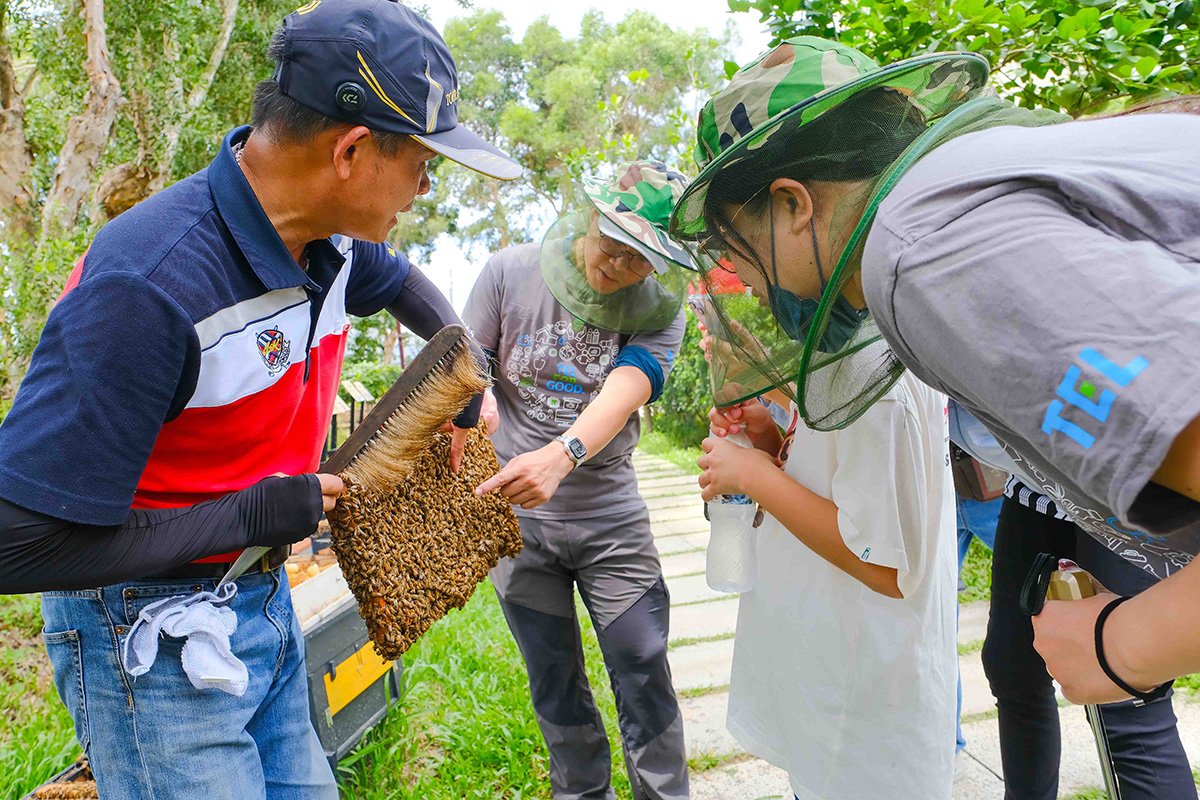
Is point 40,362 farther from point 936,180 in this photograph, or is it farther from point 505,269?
point 505,269

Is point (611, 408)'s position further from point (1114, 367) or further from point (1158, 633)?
point (1114, 367)

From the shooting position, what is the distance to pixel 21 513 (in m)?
1.31

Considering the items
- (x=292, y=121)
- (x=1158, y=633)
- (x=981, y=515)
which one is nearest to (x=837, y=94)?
(x=1158, y=633)

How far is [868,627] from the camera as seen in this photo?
1784mm

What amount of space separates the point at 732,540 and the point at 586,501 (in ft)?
2.53

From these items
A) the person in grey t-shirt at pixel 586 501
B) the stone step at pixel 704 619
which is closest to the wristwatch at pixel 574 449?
the person in grey t-shirt at pixel 586 501

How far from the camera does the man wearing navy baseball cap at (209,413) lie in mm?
1332

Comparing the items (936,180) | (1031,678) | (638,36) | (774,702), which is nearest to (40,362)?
(936,180)

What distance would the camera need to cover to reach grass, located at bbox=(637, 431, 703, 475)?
972cm

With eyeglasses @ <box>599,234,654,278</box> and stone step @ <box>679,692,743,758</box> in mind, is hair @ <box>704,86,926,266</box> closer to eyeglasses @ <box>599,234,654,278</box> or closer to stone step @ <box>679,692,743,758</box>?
eyeglasses @ <box>599,234,654,278</box>

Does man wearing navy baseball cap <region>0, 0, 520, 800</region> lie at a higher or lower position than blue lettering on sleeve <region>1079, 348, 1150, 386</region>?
lower

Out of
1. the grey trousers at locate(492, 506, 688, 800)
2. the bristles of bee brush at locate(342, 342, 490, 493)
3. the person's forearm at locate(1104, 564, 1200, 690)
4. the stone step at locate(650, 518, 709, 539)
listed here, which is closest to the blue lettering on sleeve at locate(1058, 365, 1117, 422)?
the person's forearm at locate(1104, 564, 1200, 690)

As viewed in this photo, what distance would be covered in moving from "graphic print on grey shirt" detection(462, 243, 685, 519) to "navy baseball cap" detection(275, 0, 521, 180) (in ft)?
3.84

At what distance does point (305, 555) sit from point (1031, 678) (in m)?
3.70
